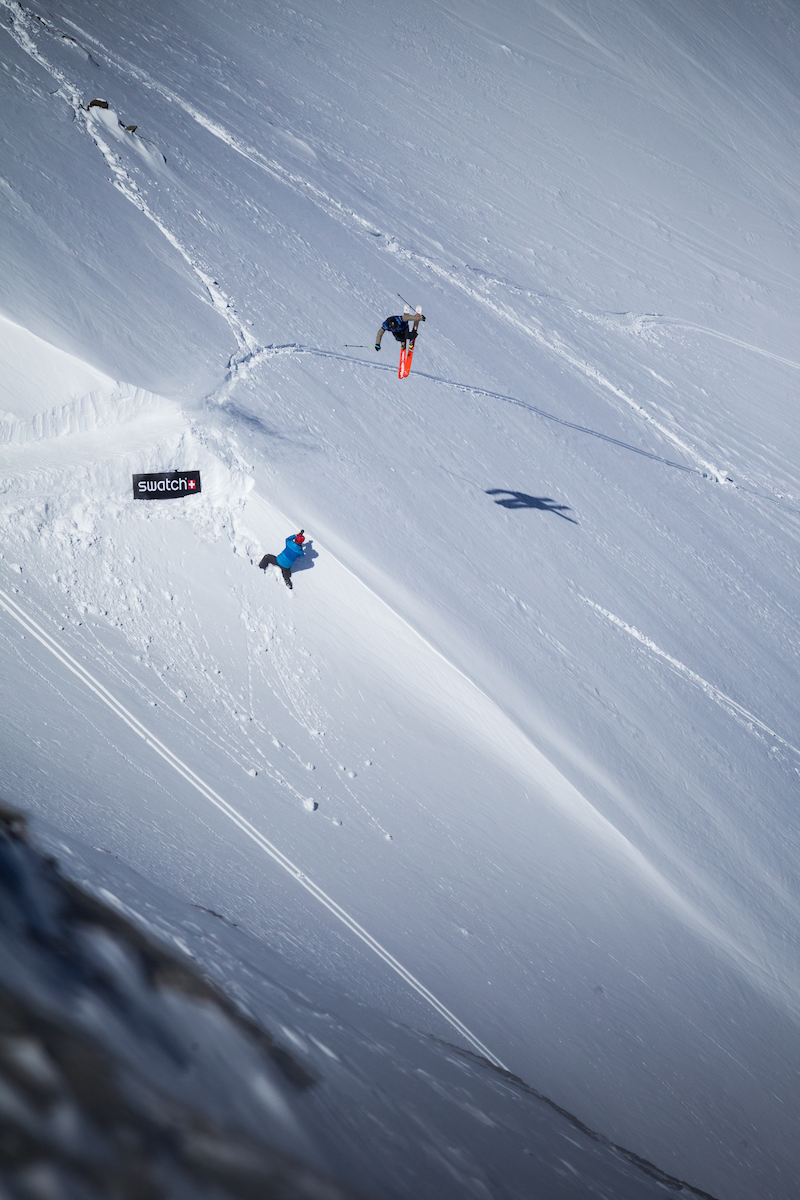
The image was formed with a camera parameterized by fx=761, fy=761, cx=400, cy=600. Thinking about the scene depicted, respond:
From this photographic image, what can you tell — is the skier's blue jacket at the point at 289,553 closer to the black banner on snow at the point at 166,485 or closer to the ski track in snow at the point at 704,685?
the black banner on snow at the point at 166,485

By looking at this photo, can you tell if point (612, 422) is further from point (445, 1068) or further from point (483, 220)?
point (445, 1068)

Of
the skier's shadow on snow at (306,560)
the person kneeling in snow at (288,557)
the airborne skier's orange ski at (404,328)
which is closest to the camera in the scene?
the person kneeling in snow at (288,557)

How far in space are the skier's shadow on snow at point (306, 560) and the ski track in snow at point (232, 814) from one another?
5.76ft

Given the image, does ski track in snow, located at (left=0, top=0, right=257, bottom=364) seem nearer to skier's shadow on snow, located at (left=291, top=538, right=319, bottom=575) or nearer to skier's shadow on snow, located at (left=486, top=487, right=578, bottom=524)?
skier's shadow on snow, located at (left=291, top=538, right=319, bottom=575)

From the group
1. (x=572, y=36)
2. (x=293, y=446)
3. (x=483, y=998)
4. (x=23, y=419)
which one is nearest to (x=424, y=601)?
(x=293, y=446)

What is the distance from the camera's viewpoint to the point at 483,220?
11.2m

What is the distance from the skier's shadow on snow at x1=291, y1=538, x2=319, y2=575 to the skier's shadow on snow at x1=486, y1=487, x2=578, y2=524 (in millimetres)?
2211

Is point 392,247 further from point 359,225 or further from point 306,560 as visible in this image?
point 306,560

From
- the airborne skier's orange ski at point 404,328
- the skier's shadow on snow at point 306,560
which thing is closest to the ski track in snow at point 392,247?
the airborne skier's orange ski at point 404,328

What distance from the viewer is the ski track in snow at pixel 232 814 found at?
4.32 meters

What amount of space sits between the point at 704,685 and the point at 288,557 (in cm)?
418

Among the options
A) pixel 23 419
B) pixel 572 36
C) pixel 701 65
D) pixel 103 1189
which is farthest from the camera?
pixel 701 65

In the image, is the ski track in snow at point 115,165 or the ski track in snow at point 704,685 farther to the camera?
the ski track in snow at point 115,165

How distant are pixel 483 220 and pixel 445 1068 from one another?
10986 mm
